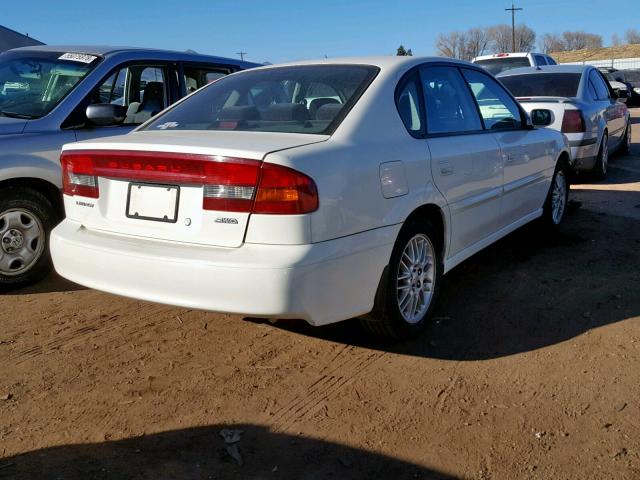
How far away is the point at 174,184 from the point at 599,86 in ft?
28.6

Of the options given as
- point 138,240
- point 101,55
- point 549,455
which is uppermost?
point 101,55

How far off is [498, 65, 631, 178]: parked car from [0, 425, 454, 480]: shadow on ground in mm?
6184

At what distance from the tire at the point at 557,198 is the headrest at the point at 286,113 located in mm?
3092

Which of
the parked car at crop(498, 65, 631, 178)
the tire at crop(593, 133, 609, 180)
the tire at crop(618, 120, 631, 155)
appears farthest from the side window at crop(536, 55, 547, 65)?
the tire at crop(593, 133, 609, 180)

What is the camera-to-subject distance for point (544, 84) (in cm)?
954

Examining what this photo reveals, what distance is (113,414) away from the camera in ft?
9.86

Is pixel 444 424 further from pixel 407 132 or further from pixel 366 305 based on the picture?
pixel 407 132

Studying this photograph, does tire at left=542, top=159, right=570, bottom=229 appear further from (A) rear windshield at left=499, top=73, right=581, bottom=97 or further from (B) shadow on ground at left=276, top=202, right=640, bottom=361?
(A) rear windshield at left=499, top=73, right=581, bottom=97

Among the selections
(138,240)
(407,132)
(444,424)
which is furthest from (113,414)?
(407,132)

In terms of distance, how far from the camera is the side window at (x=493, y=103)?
480cm

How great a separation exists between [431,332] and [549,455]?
133 centimetres

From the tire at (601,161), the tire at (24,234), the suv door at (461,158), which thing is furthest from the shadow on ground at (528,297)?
the tire at (601,161)

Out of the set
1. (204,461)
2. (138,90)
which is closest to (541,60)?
(138,90)

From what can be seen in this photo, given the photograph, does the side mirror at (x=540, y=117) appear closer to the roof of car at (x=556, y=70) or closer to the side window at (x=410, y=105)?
the side window at (x=410, y=105)
